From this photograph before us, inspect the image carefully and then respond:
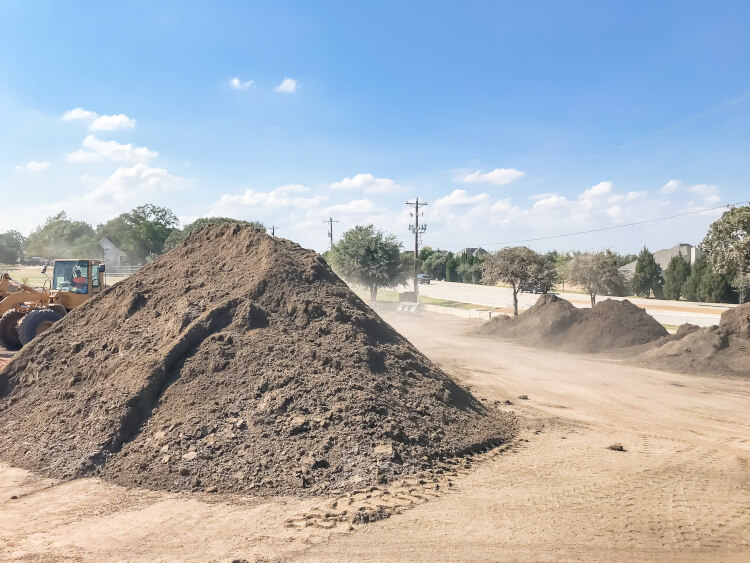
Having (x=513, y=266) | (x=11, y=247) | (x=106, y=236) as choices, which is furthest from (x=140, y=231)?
(x=513, y=266)

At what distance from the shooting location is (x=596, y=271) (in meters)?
28.3

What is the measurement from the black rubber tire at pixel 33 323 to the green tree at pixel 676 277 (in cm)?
4514

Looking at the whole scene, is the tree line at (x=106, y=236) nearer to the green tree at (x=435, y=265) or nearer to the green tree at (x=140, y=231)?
the green tree at (x=140, y=231)

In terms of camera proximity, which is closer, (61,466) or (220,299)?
(61,466)

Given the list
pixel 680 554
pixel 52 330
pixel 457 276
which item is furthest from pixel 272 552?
pixel 457 276

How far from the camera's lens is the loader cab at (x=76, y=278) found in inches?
649

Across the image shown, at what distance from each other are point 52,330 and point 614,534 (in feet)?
34.1

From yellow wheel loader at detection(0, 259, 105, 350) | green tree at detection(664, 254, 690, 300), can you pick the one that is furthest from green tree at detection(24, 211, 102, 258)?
green tree at detection(664, 254, 690, 300)

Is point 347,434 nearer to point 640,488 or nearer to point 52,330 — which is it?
point 640,488

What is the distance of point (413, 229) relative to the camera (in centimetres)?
4850

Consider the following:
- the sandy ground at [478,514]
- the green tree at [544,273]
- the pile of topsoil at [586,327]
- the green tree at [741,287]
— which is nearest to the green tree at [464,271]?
the green tree at [741,287]

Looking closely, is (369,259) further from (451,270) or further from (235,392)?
(451,270)

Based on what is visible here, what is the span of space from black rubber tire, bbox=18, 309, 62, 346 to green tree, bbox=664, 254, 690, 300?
4514cm

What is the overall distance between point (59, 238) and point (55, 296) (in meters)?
77.0
